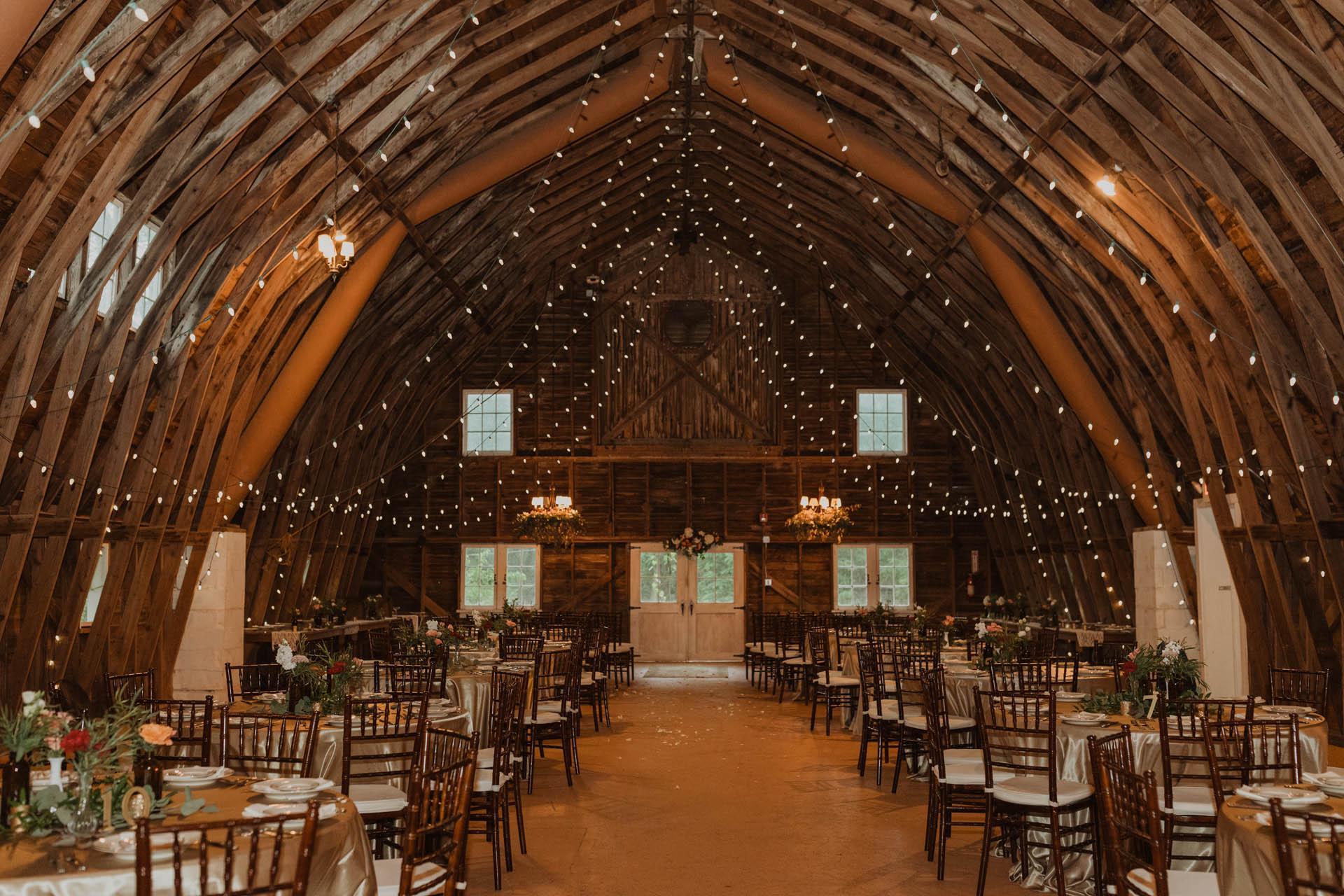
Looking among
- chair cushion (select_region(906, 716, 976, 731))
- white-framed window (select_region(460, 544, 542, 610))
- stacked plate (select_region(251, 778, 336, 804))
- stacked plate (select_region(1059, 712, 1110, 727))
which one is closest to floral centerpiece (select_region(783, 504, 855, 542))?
white-framed window (select_region(460, 544, 542, 610))

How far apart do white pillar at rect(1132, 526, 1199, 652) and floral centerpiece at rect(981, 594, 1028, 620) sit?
426 centimetres

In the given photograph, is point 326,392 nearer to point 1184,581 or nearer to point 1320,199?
point 1184,581

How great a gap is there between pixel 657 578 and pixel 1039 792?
45.0 feet

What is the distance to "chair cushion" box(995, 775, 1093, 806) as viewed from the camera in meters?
5.80

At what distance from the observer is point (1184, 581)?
480 inches

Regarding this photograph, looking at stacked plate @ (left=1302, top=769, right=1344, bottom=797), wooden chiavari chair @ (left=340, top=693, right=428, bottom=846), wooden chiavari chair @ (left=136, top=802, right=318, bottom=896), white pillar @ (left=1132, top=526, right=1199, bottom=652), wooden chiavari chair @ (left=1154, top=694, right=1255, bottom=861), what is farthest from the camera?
white pillar @ (left=1132, top=526, right=1199, bottom=652)

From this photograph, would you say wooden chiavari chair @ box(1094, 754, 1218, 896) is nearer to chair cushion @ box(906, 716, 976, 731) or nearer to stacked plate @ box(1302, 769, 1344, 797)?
stacked plate @ box(1302, 769, 1344, 797)

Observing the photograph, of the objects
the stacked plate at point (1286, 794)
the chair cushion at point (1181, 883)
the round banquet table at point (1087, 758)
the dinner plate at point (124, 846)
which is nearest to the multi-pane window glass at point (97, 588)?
the dinner plate at point (124, 846)

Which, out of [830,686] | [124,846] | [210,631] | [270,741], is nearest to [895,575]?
[830,686]

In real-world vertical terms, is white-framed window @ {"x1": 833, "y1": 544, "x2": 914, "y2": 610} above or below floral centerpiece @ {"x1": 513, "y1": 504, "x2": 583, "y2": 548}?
below

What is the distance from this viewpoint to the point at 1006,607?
57.5 feet

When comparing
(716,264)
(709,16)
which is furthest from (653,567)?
(709,16)

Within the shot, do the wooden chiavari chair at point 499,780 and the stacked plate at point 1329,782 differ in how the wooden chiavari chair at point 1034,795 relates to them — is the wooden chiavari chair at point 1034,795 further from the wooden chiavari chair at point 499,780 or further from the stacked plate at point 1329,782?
the wooden chiavari chair at point 499,780

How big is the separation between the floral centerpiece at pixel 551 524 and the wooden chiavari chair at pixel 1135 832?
1288 centimetres
